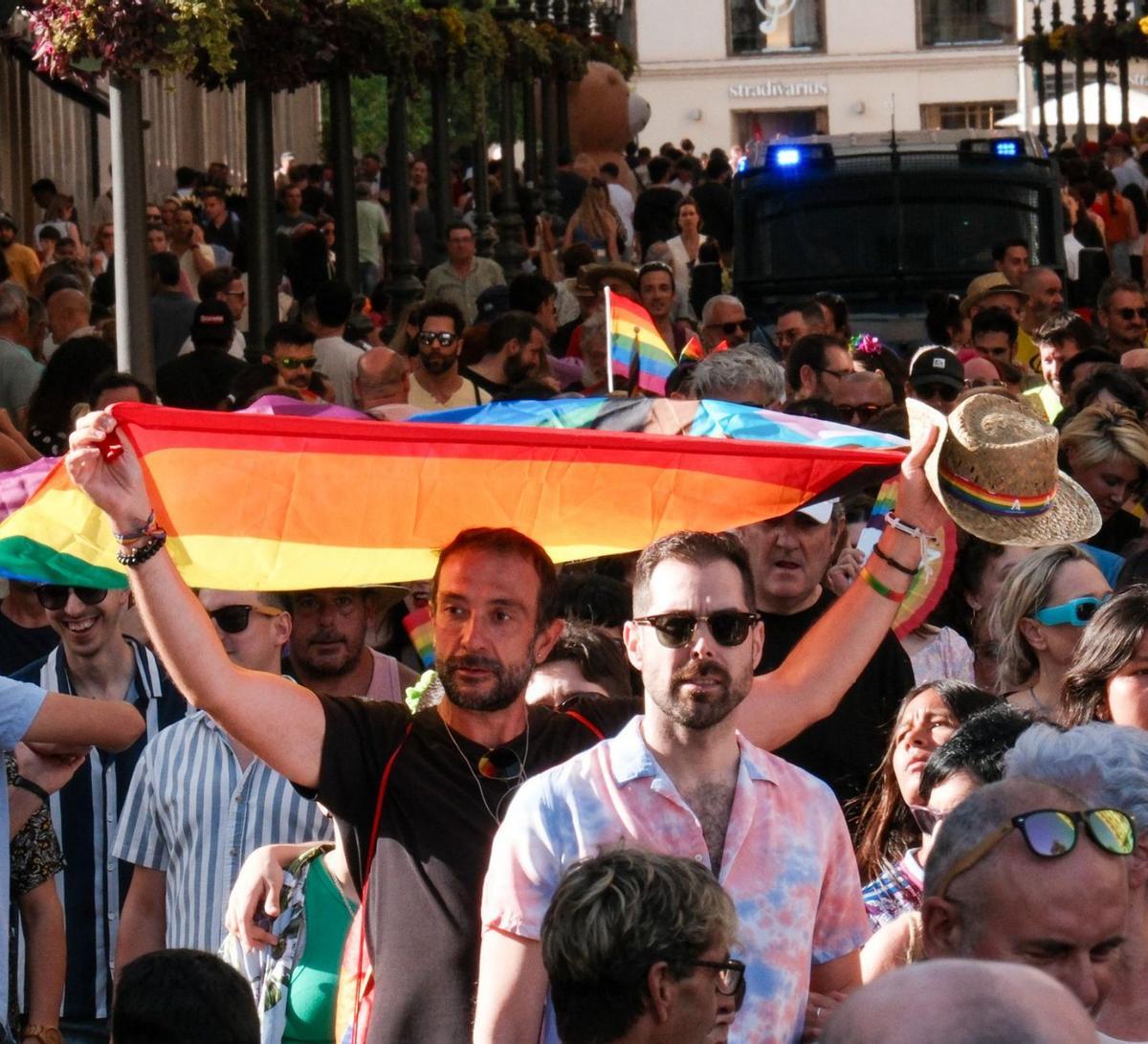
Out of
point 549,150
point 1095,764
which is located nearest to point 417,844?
point 1095,764

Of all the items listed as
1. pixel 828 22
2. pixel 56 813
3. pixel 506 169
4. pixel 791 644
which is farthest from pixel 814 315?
pixel 828 22

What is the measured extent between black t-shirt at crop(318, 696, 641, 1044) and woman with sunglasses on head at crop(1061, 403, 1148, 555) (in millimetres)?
3926

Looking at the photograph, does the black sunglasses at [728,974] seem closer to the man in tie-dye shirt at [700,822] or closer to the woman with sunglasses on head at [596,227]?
the man in tie-dye shirt at [700,822]

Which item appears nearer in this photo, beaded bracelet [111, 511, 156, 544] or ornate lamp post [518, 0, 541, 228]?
beaded bracelet [111, 511, 156, 544]

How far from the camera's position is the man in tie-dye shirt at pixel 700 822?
167 inches

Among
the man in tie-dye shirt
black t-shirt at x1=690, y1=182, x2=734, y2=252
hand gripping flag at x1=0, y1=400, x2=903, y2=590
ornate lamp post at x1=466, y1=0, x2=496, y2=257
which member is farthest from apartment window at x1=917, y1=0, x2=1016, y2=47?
the man in tie-dye shirt

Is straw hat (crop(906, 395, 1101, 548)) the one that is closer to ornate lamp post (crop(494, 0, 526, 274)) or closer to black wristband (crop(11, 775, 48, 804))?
black wristband (crop(11, 775, 48, 804))

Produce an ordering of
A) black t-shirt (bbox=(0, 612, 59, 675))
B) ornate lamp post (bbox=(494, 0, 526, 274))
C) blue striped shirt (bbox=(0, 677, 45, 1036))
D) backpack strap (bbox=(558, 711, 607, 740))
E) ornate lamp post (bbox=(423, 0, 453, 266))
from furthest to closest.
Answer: ornate lamp post (bbox=(494, 0, 526, 274)), ornate lamp post (bbox=(423, 0, 453, 266)), black t-shirt (bbox=(0, 612, 59, 675)), blue striped shirt (bbox=(0, 677, 45, 1036)), backpack strap (bbox=(558, 711, 607, 740))

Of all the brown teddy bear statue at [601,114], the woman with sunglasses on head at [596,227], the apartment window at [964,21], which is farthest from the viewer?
the apartment window at [964,21]

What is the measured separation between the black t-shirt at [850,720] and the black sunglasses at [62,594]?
1.76m

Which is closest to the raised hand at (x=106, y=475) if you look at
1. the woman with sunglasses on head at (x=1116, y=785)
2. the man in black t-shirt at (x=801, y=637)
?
the woman with sunglasses on head at (x=1116, y=785)

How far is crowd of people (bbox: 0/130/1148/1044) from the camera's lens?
149 inches

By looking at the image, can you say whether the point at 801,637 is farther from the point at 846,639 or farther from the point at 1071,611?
the point at 846,639

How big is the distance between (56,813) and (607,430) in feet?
6.37
